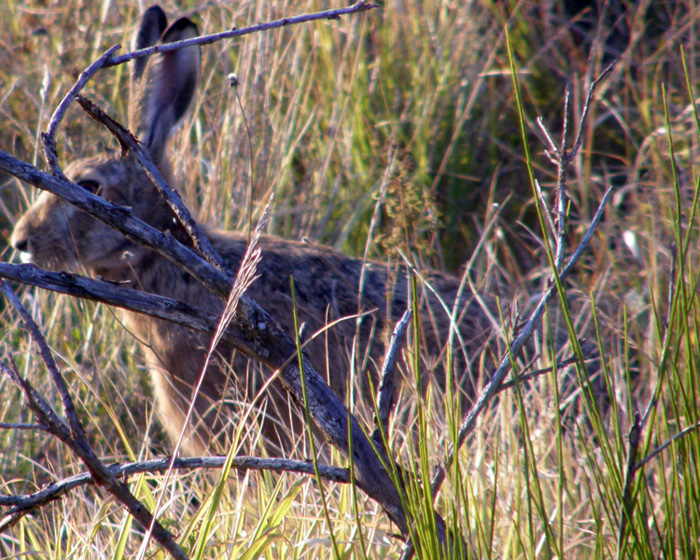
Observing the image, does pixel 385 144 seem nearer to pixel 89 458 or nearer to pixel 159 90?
pixel 159 90

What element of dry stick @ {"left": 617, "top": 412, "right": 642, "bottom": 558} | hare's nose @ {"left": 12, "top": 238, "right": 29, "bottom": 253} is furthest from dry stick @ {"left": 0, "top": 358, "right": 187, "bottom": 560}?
hare's nose @ {"left": 12, "top": 238, "right": 29, "bottom": 253}

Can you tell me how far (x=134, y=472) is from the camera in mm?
1701

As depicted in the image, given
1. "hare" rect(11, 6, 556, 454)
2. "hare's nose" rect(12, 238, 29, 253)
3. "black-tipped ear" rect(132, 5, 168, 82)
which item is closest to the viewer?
"hare" rect(11, 6, 556, 454)

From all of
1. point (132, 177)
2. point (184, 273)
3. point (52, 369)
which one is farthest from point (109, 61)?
point (132, 177)

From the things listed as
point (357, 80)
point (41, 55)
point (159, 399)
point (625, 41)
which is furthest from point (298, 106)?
point (625, 41)

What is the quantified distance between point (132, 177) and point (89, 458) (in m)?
2.46

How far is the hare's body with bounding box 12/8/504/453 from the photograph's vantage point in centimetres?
351

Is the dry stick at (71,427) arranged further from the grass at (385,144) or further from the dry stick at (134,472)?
the grass at (385,144)

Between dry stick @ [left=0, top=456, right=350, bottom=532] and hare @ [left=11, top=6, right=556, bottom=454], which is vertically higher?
hare @ [left=11, top=6, right=556, bottom=454]

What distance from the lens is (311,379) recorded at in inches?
66.9

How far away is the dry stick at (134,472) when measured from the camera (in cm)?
161

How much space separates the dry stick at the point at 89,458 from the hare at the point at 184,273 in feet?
5.51

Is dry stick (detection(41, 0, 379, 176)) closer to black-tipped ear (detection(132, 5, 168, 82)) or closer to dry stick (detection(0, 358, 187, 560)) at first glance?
dry stick (detection(0, 358, 187, 560))

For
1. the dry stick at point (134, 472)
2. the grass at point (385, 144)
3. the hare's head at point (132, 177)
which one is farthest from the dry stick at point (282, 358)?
the hare's head at point (132, 177)
